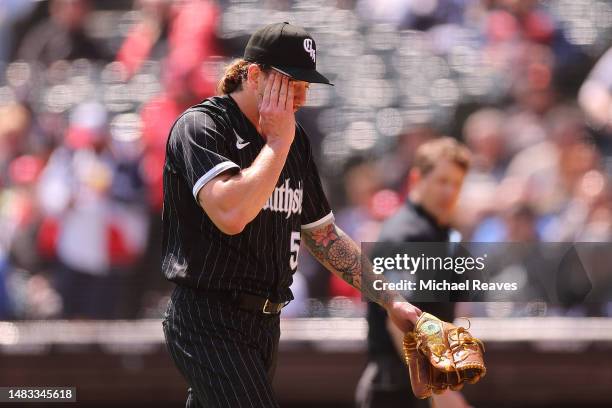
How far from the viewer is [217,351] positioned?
10.1 feet

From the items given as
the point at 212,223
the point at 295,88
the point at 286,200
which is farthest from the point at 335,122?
the point at 212,223

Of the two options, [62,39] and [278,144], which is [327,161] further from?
[278,144]

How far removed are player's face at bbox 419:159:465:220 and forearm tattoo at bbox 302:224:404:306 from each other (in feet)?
5.51

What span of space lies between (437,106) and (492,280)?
114 cm

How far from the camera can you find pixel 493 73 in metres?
6.05

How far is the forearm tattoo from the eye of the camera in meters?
3.45

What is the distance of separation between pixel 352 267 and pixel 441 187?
6.09ft

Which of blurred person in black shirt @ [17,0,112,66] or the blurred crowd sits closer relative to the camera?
the blurred crowd

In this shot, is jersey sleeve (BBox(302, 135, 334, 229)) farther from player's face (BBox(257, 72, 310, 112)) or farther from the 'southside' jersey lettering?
player's face (BBox(257, 72, 310, 112))

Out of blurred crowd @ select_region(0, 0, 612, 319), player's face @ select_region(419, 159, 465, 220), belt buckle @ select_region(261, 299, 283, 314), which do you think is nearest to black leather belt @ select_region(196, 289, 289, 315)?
belt buckle @ select_region(261, 299, 283, 314)

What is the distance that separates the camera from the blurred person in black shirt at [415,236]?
16.4 feet

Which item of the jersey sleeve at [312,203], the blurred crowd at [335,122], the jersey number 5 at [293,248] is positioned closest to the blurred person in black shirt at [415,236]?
the blurred crowd at [335,122]

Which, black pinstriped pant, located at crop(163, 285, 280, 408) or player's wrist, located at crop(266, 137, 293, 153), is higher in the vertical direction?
player's wrist, located at crop(266, 137, 293, 153)

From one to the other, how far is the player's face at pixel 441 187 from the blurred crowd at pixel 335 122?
0.63 m
